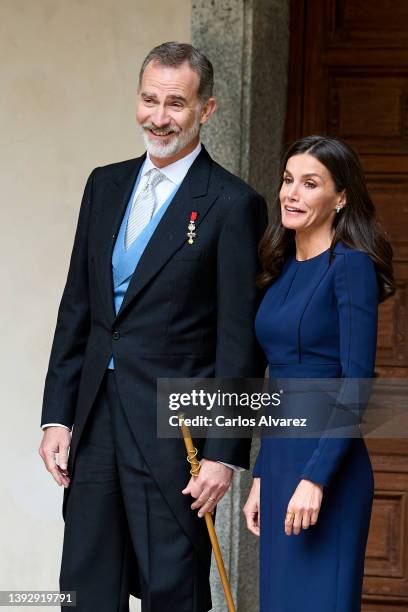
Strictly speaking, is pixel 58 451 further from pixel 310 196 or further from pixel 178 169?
pixel 310 196

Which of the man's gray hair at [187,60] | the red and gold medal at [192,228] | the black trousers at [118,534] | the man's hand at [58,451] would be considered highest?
the man's gray hair at [187,60]

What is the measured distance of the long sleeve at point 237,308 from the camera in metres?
3.67

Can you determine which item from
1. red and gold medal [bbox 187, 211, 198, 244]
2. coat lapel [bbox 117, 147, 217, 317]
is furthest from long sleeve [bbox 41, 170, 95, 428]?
red and gold medal [bbox 187, 211, 198, 244]

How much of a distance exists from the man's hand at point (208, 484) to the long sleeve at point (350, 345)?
403 millimetres

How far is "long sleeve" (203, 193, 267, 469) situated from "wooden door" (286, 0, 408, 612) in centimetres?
160

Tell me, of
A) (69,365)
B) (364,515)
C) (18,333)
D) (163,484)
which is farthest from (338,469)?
(18,333)

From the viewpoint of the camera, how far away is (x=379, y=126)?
5.26 metres

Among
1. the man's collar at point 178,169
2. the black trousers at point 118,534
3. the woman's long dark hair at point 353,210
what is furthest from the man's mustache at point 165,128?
the black trousers at point 118,534

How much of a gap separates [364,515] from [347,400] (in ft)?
1.06

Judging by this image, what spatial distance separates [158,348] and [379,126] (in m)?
1.95

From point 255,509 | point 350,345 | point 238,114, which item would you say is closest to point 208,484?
point 255,509

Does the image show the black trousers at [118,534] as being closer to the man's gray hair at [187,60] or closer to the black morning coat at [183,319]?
the black morning coat at [183,319]

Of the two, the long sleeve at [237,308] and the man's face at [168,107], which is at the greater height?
the man's face at [168,107]

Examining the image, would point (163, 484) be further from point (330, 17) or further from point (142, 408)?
point (330, 17)
